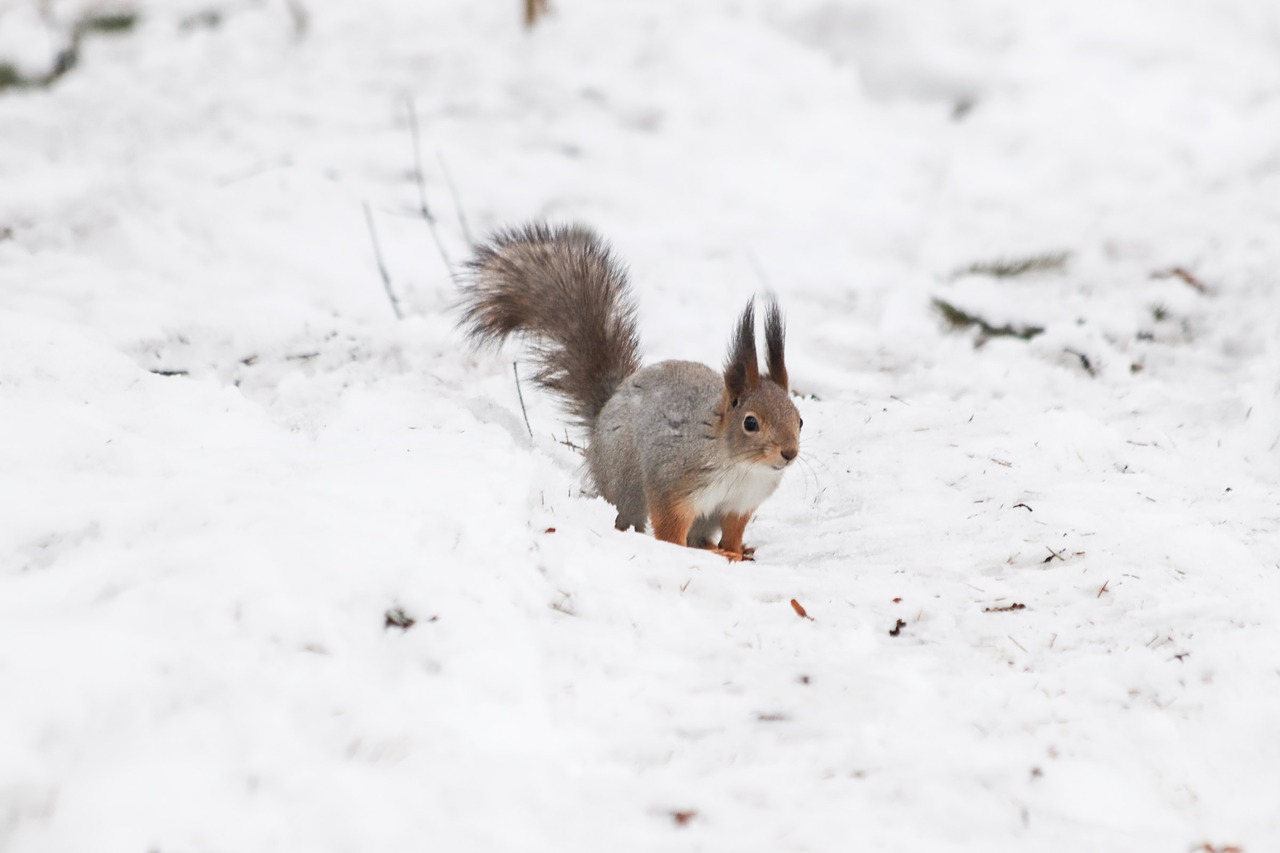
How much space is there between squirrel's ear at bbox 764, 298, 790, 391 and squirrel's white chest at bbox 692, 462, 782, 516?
0.92 feet

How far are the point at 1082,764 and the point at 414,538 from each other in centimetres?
133

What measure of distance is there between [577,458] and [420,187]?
8.05 ft

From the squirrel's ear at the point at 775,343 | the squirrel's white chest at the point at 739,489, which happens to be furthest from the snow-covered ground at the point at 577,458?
the squirrel's ear at the point at 775,343

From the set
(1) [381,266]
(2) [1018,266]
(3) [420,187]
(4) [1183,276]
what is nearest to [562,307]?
(1) [381,266]

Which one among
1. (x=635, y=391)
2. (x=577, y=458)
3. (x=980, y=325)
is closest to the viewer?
(x=635, y=391)

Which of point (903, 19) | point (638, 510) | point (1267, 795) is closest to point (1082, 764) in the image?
point (1267, 795)

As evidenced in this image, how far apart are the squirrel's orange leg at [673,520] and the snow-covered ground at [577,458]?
0.29 metres

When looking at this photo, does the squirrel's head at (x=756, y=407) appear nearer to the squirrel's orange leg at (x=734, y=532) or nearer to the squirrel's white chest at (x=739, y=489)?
the squirrel's white chest at (x=739, y=489)

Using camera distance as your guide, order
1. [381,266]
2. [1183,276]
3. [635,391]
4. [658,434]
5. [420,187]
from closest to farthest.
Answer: [658,434], [635,391], [381,266], [1183,276], [420,187]

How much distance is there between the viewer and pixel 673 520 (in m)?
3.59

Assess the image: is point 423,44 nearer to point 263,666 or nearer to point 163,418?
point 163,418

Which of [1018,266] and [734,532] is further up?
[1018,266]

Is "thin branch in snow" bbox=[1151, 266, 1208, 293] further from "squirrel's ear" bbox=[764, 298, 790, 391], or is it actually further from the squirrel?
"squirrel's ear" bbox=[764, 298, 790, 391]

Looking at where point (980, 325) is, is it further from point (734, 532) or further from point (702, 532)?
point (734, 532)
